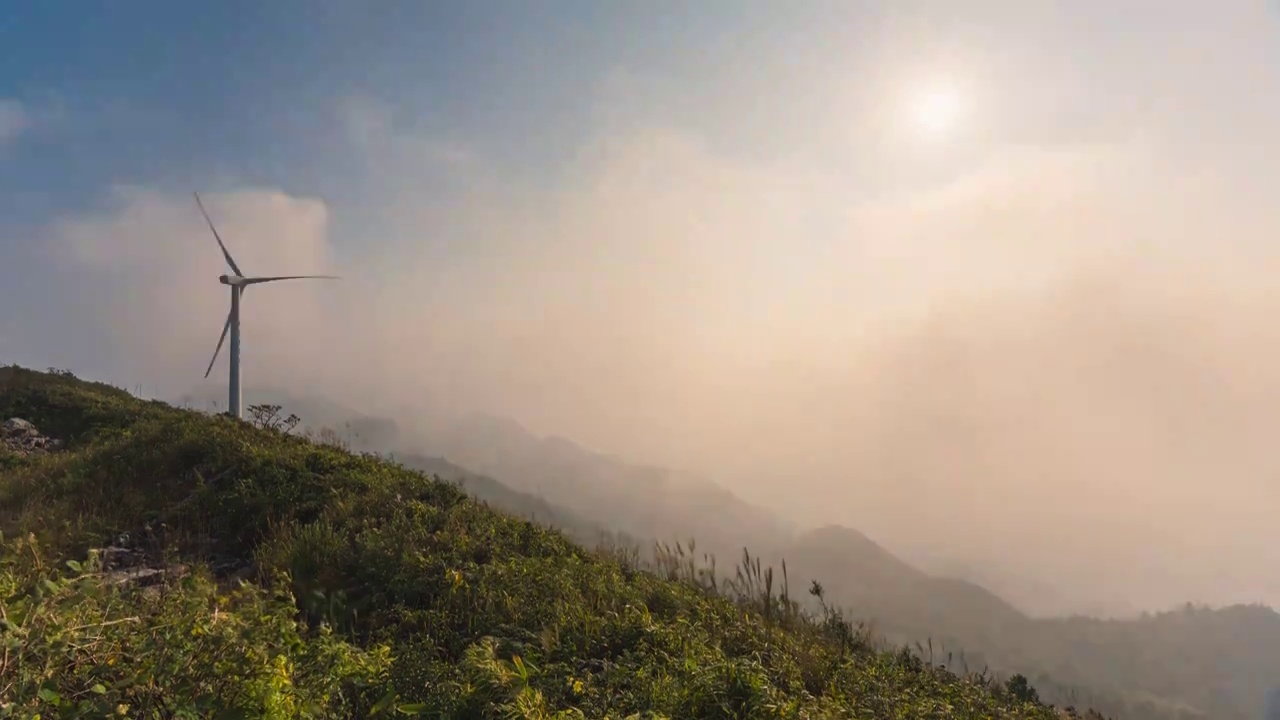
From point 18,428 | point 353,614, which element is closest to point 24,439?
point 18,428

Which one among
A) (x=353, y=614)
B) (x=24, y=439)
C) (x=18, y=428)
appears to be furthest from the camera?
(x=18, y=428)

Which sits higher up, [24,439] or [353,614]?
[24,439]

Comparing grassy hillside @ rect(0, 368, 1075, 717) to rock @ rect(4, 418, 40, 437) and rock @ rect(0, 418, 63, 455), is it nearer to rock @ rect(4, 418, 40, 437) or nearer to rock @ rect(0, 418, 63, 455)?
rock @ rect(0, 418, 63, 455)

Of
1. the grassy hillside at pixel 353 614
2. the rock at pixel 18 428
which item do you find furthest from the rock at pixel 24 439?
the grassy hillside at pixel 353 614

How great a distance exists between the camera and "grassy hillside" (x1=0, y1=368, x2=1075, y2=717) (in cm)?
404

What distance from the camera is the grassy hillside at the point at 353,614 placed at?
4.04 meters

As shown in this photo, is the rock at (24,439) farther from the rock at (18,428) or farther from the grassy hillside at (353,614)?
the grassy hillside at (353,614)

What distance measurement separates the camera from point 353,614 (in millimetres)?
7531

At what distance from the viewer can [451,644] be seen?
684cm

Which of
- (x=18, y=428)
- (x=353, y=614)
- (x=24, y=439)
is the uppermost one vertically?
(x=18, y=428)

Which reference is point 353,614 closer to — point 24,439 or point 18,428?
point 24,439

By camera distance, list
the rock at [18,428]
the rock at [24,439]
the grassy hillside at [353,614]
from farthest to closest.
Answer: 1. the rock at [18,428]
2. the rock at [24,439]
3. the grassy hillside at [353,614]

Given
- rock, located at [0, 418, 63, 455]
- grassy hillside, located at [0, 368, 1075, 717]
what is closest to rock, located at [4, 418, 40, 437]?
rock, located at [0, 418, 63, 455]

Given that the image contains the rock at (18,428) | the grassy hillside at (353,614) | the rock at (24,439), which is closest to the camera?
the grassy hillside at (353,614)
